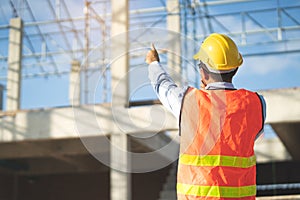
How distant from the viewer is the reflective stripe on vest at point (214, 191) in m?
2.46

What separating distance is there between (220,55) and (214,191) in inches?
24.3

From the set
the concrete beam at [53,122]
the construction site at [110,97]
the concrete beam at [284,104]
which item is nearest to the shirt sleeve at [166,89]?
the construction site at [110,97]

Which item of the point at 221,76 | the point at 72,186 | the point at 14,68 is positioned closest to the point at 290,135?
the point at 72,186

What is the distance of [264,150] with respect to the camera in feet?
41.6

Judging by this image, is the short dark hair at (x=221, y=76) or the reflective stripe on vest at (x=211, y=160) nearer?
the reflective stripe on vest at (x=211, y=160)

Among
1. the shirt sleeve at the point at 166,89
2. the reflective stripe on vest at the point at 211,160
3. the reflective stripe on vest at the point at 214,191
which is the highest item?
the shirt sleeve at the point at 166,89

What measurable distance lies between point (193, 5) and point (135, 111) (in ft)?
23.7

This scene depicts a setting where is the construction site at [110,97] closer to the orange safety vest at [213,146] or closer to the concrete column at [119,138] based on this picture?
the concrete column at [119,138]

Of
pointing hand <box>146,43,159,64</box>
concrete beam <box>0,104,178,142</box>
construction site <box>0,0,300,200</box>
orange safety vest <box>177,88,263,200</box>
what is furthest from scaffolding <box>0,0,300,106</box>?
orange safety vest <box>177,88,263,200</box>

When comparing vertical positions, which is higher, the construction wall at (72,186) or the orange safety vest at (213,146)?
the orange safety vest at (213,146)

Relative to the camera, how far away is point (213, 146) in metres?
2.47

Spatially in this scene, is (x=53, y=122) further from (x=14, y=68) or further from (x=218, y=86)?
(x=218, y=86)

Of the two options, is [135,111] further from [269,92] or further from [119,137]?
[269,92]

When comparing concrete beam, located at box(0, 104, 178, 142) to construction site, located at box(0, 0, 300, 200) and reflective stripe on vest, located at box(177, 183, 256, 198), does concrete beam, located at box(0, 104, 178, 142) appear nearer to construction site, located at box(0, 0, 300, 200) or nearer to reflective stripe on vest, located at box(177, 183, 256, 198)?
construction site, located at box(0, 0, 300, 200)
